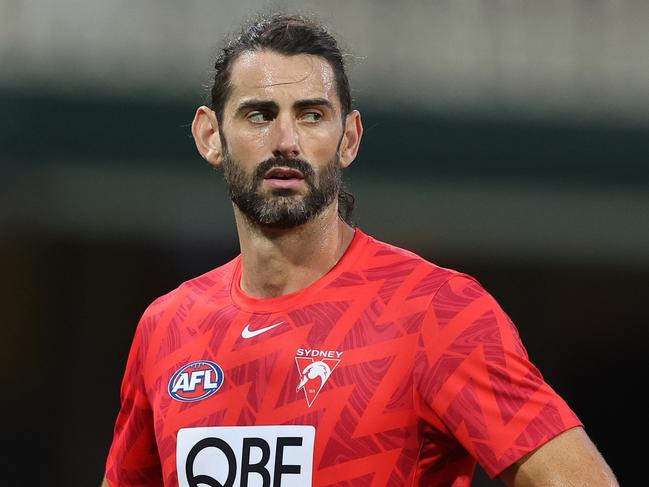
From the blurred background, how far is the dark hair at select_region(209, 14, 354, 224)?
10.1ft

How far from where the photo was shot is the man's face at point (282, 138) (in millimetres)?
2383

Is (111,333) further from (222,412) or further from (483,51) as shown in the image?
(222,412)

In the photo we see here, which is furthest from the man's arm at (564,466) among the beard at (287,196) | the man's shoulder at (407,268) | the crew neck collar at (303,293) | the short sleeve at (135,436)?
the short sleeve at (135,436)

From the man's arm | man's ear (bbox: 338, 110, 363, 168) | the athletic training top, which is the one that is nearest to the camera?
the man's arm

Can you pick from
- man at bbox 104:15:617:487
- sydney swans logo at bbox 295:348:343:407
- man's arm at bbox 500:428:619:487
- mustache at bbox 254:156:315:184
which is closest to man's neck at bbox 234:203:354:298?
man at bbox 104:15:617:487

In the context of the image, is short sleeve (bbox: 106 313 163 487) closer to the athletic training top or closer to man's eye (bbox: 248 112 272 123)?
the athletic training top

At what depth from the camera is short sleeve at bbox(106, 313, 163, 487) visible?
2656 mm

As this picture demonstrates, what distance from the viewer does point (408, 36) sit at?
639cm

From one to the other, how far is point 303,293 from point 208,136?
535mm

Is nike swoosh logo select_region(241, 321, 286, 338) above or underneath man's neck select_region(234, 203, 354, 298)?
underneath

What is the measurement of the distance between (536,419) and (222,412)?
2.32 feet

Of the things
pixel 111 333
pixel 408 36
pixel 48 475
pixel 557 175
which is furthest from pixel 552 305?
pixel 48 475

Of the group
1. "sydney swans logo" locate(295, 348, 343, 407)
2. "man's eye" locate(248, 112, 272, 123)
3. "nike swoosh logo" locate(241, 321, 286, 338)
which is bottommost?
"sydney swans logo" locate(295, 348, 343, 407)

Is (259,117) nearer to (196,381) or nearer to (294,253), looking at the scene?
(294,253)
